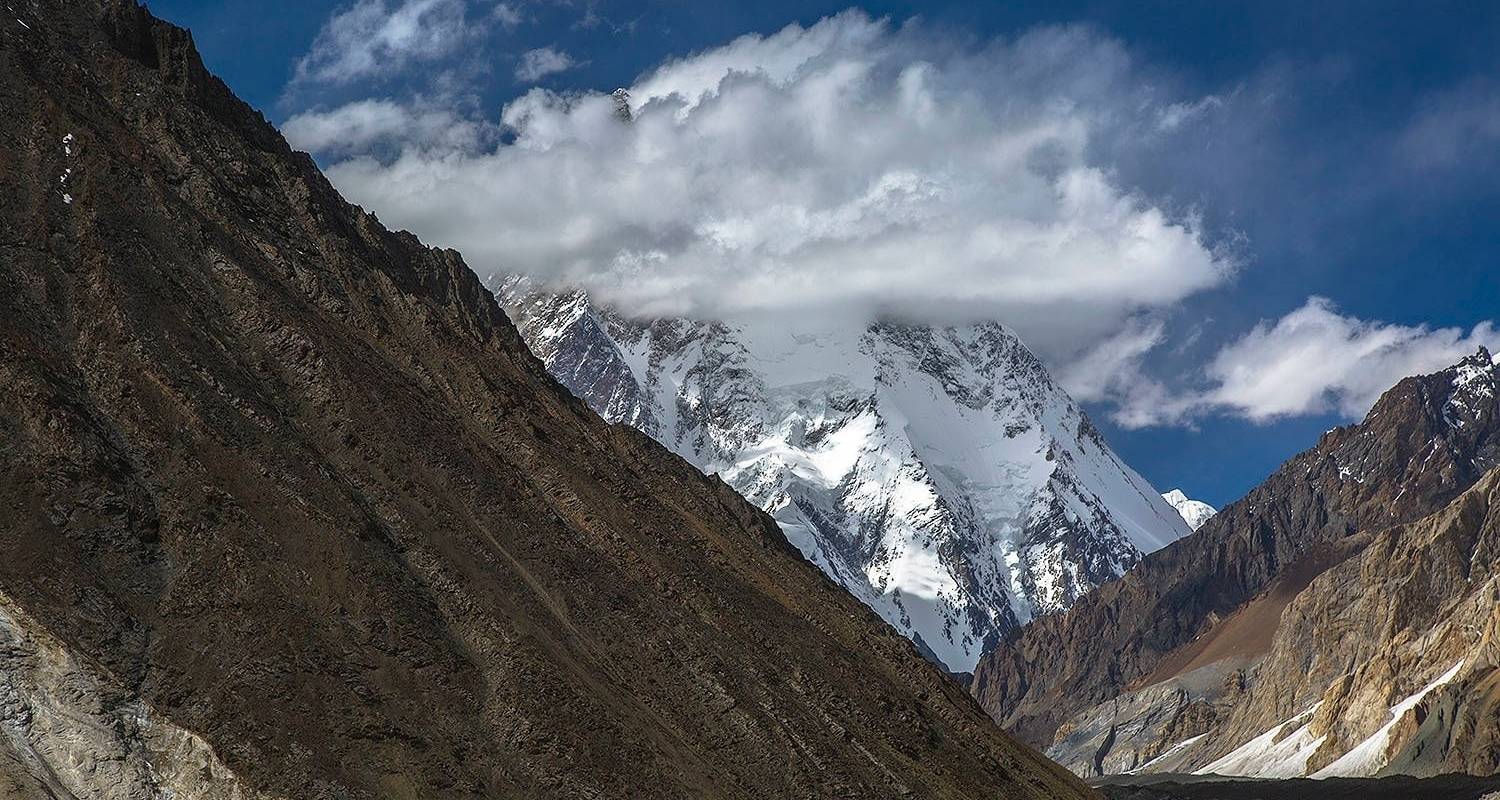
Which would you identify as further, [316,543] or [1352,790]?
[1352,790]

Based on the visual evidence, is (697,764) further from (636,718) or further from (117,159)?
(117,159)

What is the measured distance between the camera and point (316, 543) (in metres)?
72.5

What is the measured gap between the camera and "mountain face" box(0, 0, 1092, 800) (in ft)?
205

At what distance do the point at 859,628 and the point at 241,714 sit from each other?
52.3 m

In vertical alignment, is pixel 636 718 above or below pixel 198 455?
below

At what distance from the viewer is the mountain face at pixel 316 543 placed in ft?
205

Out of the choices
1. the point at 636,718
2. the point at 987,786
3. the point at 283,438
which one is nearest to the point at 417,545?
the point at 283,438

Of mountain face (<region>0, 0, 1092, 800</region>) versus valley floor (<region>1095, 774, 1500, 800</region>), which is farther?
valley floor (<region>1095, 774, 1500, 800</region>)

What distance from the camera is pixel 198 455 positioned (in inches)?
2872

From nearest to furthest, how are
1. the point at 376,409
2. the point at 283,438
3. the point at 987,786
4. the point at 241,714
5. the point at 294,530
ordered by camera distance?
the point at 241,714 → the point at 294,530 → the point at 283,438 → the point at 376,409 → the point at 987,786

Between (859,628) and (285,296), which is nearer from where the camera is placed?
(285,296)

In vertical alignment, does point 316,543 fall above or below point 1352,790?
below

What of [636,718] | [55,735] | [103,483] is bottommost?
[55,735]

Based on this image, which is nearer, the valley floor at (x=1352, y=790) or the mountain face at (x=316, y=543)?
the mountain face at (x=316, y=543)
